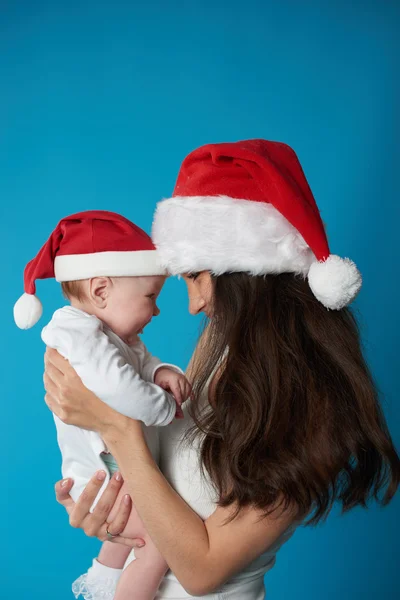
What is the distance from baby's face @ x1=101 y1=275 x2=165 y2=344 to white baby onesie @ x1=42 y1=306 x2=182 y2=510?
4 centimetres

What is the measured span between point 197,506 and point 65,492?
41 centimetres

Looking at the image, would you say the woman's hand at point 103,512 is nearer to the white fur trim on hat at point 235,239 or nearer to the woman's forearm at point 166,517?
the woman's forearm at point 166,517

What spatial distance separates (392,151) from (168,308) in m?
1.23

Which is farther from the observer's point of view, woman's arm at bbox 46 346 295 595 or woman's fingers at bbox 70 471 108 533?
woman's fingers at bbox 70 471 108 533

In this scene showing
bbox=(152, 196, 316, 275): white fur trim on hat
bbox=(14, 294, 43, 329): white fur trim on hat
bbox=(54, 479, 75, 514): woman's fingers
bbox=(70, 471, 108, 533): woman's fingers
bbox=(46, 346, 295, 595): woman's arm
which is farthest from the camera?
bbox=(14, 294, 43, 329): white fur trim on hat

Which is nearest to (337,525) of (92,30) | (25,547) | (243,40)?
(25,547)

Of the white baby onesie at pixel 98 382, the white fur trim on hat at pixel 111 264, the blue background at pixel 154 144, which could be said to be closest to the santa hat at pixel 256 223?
the white fur trim on hat at pixel 111 264

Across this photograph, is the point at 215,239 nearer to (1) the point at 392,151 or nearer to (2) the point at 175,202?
(2) the point at 175,202

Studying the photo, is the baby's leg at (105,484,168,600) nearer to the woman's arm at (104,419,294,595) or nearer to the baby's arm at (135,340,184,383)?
the woman's arm at (104,419,294,595)

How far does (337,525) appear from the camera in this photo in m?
3.23

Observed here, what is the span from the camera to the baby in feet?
5.73

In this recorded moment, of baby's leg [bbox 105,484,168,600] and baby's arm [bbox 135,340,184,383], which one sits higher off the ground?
baby's arm [bbox 135,340,184,383]

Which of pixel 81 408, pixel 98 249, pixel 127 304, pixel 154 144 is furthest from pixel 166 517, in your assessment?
pixel 154 144

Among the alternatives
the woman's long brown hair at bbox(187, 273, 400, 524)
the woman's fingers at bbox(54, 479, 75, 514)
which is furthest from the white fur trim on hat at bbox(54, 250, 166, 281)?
the woman's fingers at bbox(54, 479, 75, 514)
